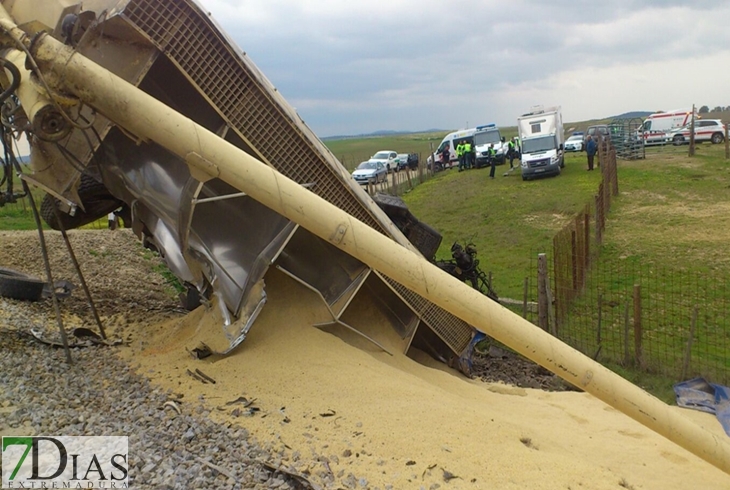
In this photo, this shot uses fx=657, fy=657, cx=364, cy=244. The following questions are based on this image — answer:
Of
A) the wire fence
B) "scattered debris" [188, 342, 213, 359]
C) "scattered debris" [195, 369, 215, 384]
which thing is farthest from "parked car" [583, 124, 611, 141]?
"scattered debris" [195, 369, 215, 384]

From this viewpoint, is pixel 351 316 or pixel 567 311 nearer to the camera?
pixel 351 316

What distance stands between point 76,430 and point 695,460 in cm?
569

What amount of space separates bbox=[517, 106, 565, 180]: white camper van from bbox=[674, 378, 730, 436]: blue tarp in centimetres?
2075

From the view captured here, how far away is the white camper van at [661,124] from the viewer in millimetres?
38469

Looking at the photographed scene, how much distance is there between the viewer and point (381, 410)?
18.2 ft

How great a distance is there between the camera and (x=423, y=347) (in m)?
8.84

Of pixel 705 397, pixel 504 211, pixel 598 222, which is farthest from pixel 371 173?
pixel 705 397

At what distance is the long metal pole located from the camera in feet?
15.5

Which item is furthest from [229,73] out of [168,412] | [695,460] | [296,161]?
[695,460]

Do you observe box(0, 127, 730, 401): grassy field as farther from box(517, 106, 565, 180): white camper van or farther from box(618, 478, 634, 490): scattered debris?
box(618, 478, 634, 490): scattered debris

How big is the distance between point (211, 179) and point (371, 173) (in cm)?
3132

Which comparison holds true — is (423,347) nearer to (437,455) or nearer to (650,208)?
(437,455)

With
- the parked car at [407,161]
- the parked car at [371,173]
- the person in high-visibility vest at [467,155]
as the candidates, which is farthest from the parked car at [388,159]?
the person in high-visibility vest at [467,155]

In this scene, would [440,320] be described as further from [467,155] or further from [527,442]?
[467,155]
